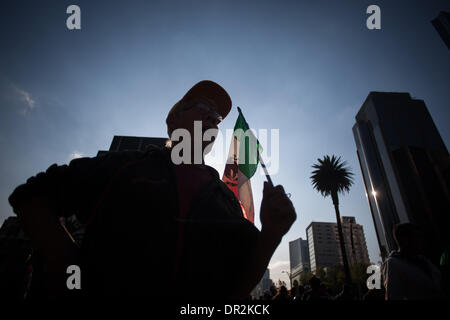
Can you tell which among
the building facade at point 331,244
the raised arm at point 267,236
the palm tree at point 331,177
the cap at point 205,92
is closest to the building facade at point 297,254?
the building facade at point 331,244

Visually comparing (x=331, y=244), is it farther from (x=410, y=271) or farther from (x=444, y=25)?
(x=410, y=271)

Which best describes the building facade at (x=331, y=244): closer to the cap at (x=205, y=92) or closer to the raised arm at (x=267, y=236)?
the cap at (x=205, y=92)

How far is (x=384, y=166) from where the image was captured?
5294 cm

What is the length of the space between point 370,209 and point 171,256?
82984mm

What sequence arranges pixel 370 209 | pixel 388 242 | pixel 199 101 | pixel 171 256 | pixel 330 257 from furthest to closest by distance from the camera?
1. pixel 330 257
2. pixel 370 209
3. pixel 388 242
4. pixel 199 101
5. pixel 171 256

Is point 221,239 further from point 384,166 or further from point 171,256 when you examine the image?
point 384,166

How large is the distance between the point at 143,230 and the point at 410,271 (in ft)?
11.4

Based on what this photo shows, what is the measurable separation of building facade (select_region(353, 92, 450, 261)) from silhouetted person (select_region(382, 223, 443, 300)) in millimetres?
47798

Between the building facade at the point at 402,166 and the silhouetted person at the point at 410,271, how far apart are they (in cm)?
4780

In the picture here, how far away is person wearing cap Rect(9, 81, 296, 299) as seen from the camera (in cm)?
95

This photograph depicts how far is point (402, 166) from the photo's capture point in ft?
155

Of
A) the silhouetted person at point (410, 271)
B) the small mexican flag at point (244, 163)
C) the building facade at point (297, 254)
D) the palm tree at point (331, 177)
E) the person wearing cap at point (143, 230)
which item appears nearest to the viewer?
the person wearing cap at point (143, 230)

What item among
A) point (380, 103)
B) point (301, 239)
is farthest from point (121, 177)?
point (301, 239)

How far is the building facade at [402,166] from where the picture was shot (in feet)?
130
